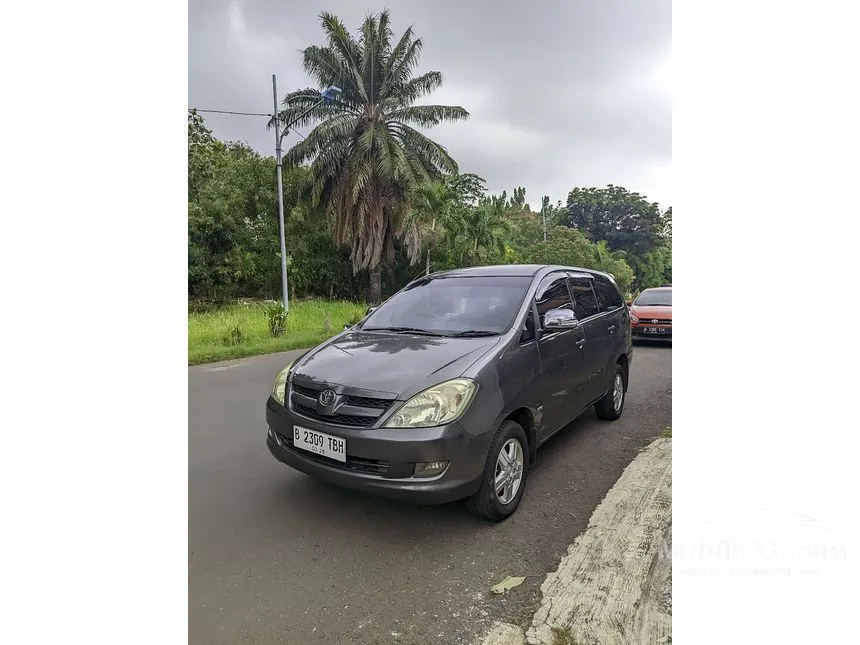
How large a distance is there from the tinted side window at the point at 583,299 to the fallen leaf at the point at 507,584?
2235 mm

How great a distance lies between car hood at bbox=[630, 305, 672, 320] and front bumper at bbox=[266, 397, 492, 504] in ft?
27.3

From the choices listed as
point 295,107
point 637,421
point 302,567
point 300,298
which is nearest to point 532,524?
point 302,567

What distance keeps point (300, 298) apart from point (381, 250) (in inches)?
168

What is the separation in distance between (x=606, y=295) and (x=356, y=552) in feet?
11.2

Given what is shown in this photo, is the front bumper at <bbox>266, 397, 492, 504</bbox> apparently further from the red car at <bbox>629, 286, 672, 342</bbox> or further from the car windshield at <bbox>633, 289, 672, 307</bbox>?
the car windshield at <bbox>633, 289, 672, 307</bbox>

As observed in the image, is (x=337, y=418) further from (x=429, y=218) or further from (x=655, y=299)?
(x=429, y=218)

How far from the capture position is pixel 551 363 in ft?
11.2

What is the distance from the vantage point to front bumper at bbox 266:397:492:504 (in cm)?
253

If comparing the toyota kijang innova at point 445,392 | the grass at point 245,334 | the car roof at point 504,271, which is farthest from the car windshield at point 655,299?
Answer: the toyota kijang innova at point 445,392

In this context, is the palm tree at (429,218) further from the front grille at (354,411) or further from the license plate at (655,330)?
the front grille at (354,411)

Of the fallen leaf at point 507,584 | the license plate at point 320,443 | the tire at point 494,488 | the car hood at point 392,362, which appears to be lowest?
the fallen leaf at point 507,584

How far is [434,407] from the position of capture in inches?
103

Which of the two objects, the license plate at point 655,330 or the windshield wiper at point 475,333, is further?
the license plate at point 655,330

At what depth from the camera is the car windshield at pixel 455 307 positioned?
11.1ft
